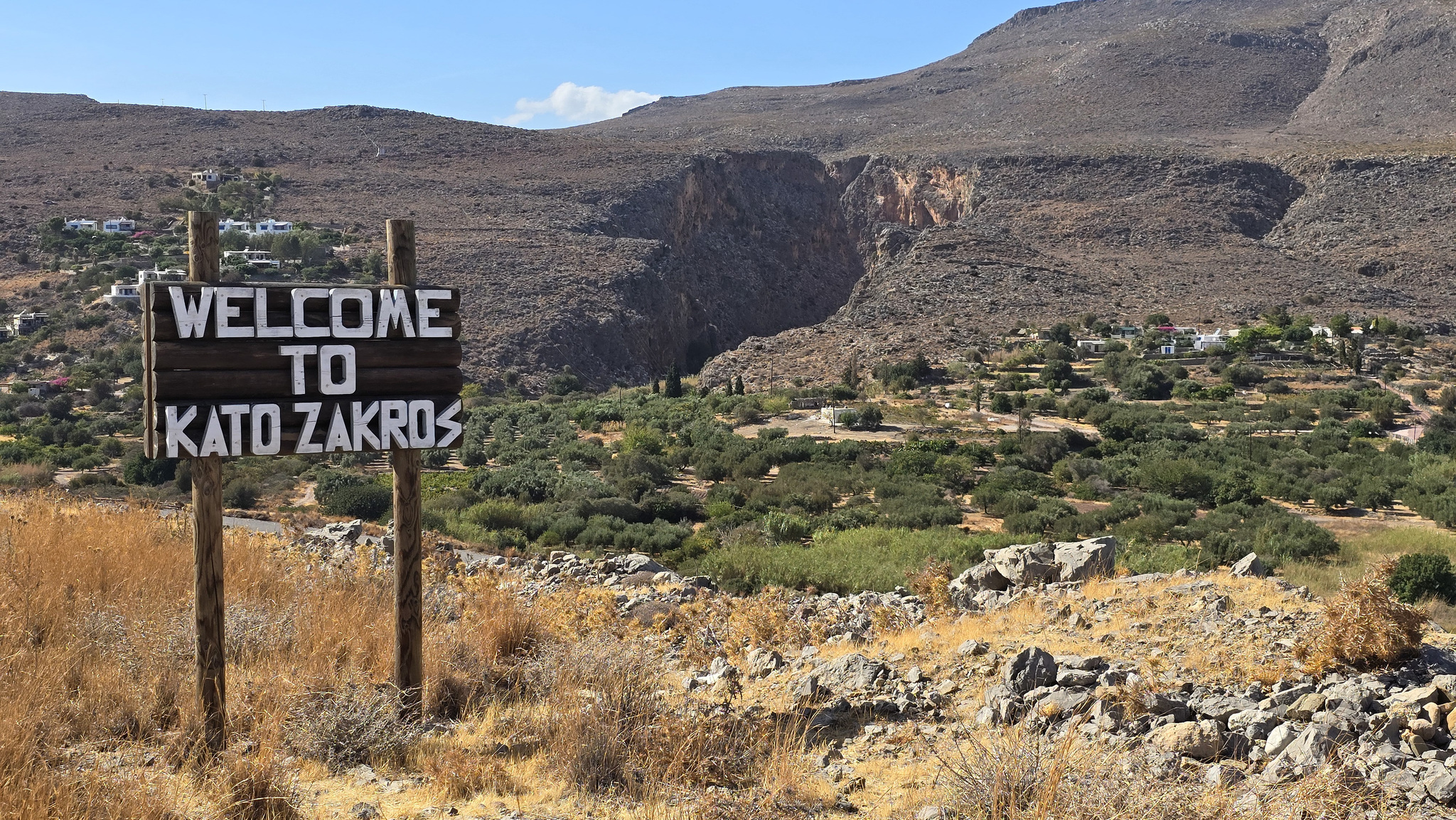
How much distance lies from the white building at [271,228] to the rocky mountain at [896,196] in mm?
3144

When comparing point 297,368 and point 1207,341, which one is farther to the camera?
point 1207,341

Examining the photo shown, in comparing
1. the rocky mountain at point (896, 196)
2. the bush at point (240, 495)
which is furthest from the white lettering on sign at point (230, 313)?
the rocky mountain at point (896, 196)

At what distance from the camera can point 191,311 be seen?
18.5 feet

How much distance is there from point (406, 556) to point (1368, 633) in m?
6.00

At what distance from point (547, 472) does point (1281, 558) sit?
1527 centimetres

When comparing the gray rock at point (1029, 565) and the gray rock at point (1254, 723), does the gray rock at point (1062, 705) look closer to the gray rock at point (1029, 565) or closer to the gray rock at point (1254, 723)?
the gray rock at point (1254, 723)

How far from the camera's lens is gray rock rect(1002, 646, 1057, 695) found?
6.61 metres

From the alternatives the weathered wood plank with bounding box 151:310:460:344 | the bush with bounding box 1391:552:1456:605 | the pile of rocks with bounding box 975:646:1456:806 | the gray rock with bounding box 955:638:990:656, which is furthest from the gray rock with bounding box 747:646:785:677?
the bush with bounding box 1391:552:1456:605

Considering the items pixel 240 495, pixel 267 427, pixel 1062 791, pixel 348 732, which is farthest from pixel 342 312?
pixel 240 495

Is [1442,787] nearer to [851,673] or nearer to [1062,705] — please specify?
[1062,705]

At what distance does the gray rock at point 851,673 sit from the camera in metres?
7.05

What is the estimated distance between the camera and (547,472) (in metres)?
24.7

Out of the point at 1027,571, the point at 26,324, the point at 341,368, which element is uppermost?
the point at 341,368

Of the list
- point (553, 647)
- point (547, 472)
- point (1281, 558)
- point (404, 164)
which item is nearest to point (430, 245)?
point (404, 164)
